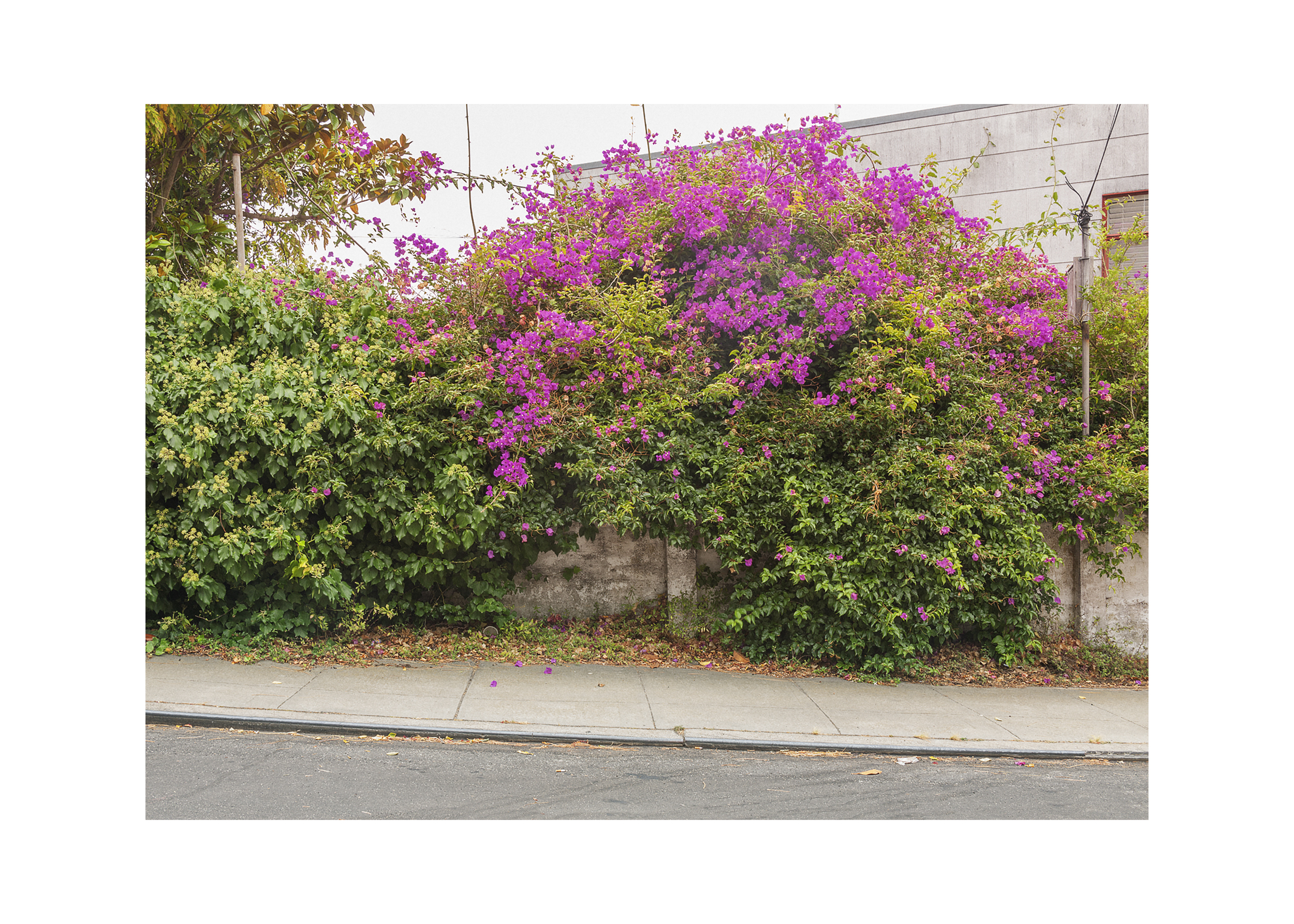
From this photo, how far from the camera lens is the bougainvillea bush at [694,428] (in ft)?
18.2

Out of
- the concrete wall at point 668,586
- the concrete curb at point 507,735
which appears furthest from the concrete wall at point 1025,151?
the concrete curb at point 507,735

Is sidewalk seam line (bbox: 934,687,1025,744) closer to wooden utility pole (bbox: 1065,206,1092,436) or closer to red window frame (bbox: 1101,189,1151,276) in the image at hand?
wooden utility pole (bbox: 1065,206,1092,436)

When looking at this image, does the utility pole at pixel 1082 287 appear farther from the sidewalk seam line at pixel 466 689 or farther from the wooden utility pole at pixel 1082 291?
the sidewalk seam line at pixel 466 689

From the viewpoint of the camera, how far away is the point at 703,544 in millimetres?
6137

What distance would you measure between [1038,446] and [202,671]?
7.34 meters

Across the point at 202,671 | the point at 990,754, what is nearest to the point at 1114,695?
the point at 990,754

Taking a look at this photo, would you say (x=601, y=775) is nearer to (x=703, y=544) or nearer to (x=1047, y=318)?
(x=703, y=544)

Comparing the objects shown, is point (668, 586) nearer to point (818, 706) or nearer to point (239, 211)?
point (818, 706)

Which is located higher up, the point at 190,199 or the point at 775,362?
the point at 190,199

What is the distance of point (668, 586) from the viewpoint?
6391mm

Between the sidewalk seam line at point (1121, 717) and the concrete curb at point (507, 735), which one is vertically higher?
the concrete curb at point (507, 735)

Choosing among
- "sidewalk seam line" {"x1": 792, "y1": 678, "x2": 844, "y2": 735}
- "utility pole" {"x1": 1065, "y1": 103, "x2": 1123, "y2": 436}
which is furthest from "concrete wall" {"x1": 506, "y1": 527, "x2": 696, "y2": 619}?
"utility pole" {"x1": 1065, "y1": 103, "x2": 1123, "y2": 436}

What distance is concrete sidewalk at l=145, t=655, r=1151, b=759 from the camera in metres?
4.49

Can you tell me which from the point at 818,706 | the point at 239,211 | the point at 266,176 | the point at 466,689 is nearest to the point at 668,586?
the point at 818,706
